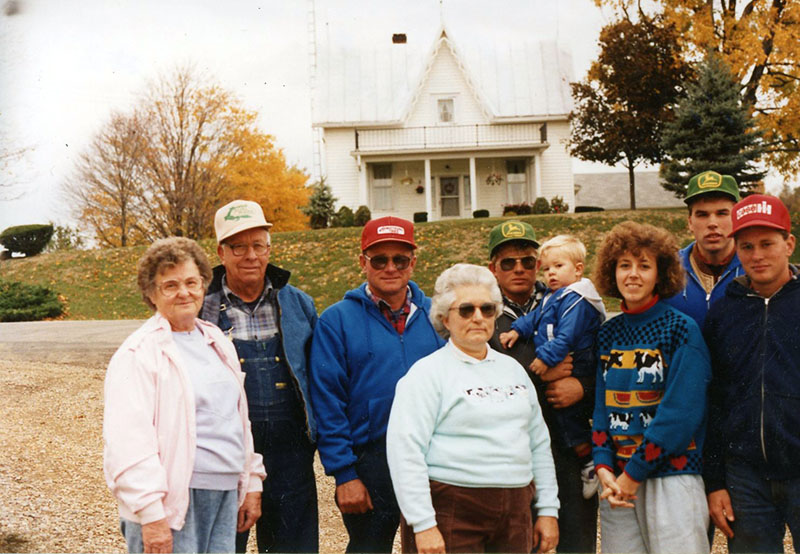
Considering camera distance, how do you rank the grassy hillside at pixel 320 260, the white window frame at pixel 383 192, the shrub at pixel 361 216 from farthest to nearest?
the white window frame at pixel 383 192 → the shrub at pixel 361 216 → the grassy hillside at pixel 320 260

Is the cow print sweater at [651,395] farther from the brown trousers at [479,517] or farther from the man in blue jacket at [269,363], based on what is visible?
the man in blue jacket at [269,363]

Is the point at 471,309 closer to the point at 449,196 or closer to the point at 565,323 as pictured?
the point at 565,323

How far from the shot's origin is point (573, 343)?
341cm

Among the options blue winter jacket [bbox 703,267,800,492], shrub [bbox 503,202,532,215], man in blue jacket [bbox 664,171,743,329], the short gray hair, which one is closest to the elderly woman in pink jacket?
the short gray hair

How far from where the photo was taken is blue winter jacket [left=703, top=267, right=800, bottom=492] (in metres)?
2.95

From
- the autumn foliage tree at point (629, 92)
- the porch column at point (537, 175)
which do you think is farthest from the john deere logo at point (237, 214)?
the porch column at point (537, 175)

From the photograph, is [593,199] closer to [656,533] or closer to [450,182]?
[450,182]

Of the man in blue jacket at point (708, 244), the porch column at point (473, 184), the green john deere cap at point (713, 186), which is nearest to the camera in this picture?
the man in blue jacket at point (708, 244)

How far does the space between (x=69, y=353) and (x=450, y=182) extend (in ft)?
66.1

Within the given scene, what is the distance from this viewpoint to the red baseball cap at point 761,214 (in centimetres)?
304

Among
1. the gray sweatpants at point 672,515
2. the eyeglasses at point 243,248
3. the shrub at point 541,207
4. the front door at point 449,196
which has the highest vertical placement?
the front door at point 449,196

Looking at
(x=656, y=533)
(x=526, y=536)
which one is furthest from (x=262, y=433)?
(x=656, y=533)

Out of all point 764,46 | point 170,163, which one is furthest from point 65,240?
point 764,46

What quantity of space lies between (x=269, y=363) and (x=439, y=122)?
83.7ft
